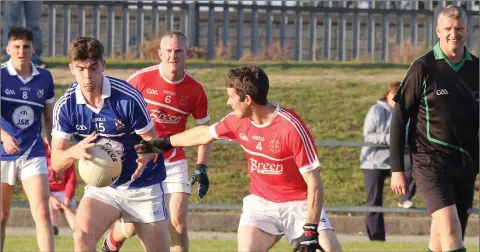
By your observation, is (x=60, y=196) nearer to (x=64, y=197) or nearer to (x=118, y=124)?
(x=64, y=197)

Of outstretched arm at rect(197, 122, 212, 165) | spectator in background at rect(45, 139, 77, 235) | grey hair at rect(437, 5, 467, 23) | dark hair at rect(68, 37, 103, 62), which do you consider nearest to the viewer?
dark hair at rect(68, 37, 103, 62)

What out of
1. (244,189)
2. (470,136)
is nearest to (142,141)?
(470,136)

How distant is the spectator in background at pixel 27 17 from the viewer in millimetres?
20547

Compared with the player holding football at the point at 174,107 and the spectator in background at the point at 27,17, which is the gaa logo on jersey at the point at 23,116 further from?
the spectator in background at the point at 27,17

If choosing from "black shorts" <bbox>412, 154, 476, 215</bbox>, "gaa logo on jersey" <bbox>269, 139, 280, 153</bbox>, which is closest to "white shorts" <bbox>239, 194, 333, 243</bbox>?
"gaa logo on jersey" <bbox>269, 139, 280, 153</bbox>

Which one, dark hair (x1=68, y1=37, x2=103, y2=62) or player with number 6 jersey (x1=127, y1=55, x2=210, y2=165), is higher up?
dark hair (x1=68, y1=37, x2=103, y2=62)

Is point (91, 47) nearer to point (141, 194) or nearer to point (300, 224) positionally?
point (141, 194)

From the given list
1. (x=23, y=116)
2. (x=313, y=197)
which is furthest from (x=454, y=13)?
(x=23, y=116)

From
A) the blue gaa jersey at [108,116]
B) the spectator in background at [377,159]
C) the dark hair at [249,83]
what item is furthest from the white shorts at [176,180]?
the spectator in background at [377,159]

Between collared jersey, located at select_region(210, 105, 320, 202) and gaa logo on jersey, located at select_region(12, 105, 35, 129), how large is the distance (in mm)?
3368

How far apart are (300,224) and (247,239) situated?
1.46 ft

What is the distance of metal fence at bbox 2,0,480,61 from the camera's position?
80.5 ft

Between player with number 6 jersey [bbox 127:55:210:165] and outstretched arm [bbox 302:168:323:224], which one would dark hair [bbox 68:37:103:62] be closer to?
outstretched arm [bbox 302:168:323:224]

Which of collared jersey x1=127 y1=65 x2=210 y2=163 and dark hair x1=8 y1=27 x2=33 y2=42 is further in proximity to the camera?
dark hair x1=8 y1=27 x2=33 y2=42
